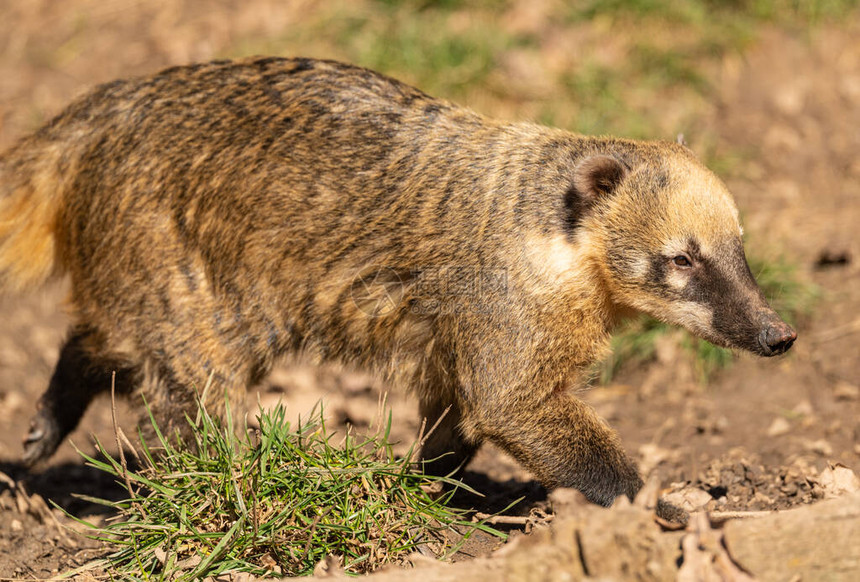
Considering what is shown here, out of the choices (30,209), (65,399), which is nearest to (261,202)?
(30,209)

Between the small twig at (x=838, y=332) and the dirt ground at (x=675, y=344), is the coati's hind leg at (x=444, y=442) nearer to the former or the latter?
the dirt ground at (x=675, y=344)

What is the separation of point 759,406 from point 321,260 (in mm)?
3438

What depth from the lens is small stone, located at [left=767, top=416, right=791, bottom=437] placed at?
20.3ft

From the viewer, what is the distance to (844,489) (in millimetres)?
4523

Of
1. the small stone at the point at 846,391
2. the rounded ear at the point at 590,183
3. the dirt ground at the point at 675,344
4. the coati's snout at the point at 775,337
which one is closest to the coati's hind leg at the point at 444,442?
the dirt ground at the point at 675,344

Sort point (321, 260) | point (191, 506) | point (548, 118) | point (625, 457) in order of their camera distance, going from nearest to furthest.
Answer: point (191, 506)
point (625, 457)
point (321, 260)
point (548, 118)

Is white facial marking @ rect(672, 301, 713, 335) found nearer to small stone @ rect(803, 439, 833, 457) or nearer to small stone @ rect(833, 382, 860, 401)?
small stone @ rect(803, 439, 833, 457)

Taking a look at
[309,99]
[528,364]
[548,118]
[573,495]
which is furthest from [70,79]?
[573,495]

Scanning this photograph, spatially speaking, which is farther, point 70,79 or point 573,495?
point 70,79

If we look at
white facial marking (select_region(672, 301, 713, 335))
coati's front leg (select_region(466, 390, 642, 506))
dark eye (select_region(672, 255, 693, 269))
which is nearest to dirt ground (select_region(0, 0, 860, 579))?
coati's front leg (select_region(466, 390, 642, 506))

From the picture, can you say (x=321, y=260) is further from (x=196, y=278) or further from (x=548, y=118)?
(x=548, y=118)

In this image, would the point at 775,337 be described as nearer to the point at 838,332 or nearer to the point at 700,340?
the point at 700,340

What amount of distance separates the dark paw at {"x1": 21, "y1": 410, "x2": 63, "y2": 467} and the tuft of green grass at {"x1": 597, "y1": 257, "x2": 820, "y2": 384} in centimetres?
386

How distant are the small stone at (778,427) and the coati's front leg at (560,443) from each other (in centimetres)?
202
